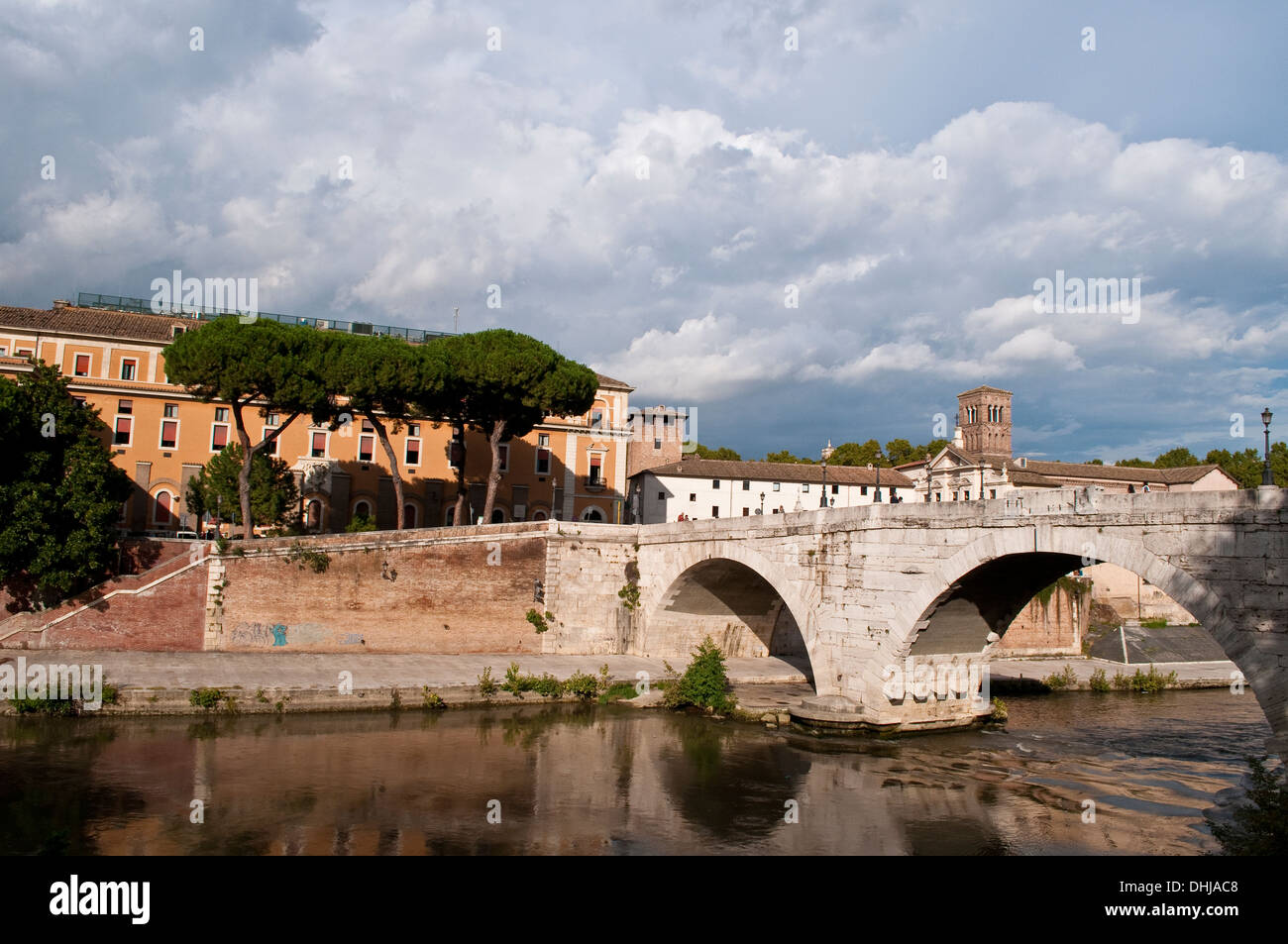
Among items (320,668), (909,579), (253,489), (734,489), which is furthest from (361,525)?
(909,579)

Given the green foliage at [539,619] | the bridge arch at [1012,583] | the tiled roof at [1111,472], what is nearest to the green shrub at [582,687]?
the green foliage at [539,619]

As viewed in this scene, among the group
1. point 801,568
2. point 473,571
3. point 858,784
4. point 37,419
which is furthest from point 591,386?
point 858,784

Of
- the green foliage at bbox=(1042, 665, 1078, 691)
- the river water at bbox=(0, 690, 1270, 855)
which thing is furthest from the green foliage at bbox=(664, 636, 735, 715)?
the green foliage at bbox=(1042, 665, 1078, 691)

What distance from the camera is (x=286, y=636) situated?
26812 millimetres

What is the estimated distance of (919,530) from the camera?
776 inches

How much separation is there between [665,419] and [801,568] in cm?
3064

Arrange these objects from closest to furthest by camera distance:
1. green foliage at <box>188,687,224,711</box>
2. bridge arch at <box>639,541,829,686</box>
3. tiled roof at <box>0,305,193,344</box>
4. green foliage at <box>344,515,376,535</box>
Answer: green foliage at <box>188,687,224,711</box>
bridge arch at <box>639,541,829,686</box>
green foliage at <box>344,515,376,535</box>
tiled roof at <box>0,305,193,344</box>

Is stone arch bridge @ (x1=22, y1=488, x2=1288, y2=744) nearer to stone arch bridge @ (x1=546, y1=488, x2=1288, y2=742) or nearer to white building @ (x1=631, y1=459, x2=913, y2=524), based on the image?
stone arch bridge @ (x1=546, y1=488, x2=1288, y2=742)

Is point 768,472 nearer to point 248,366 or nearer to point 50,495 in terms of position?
point 248,366

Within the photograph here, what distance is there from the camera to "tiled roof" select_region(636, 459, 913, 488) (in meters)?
48.9

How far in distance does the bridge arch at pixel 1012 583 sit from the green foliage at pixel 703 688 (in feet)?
19.3

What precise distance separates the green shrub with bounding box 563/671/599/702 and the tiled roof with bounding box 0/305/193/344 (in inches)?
1021

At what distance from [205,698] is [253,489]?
15131 millimetres

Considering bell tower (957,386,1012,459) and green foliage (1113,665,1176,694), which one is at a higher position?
bell tower (957,386,1012,459)
